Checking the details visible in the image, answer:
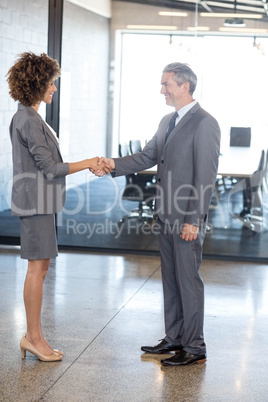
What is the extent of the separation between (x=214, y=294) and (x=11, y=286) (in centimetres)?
156

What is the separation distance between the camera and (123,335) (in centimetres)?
392

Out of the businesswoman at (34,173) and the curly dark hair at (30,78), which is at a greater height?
the curly dark hair at (30,78)

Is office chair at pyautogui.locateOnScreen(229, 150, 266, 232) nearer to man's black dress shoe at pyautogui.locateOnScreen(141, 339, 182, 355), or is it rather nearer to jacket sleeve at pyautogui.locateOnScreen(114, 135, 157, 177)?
jacket sleeve at pyautogui.locateOnScreen(114, 135, 157, 177)

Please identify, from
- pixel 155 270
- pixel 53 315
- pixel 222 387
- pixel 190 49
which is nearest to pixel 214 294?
pixel 155 270

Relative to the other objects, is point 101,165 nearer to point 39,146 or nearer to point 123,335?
point 39,146

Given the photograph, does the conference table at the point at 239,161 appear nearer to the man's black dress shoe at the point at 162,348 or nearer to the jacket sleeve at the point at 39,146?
the man's black dress shoe at the point at 162,348

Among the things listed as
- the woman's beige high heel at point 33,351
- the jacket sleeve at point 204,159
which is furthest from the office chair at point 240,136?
the woman's beige high heel at point 33,351

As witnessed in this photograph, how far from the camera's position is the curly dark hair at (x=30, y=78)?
326 cm

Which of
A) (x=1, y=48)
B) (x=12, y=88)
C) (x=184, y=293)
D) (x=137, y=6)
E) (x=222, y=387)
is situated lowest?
(x=222, y=387)

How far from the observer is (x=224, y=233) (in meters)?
6.35

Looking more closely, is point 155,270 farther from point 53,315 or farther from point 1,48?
point 1,48

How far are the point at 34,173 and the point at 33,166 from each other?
0.12ft

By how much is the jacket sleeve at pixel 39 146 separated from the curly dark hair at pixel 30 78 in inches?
5.2

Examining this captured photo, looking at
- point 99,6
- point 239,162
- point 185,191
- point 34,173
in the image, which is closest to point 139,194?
point 239,162
